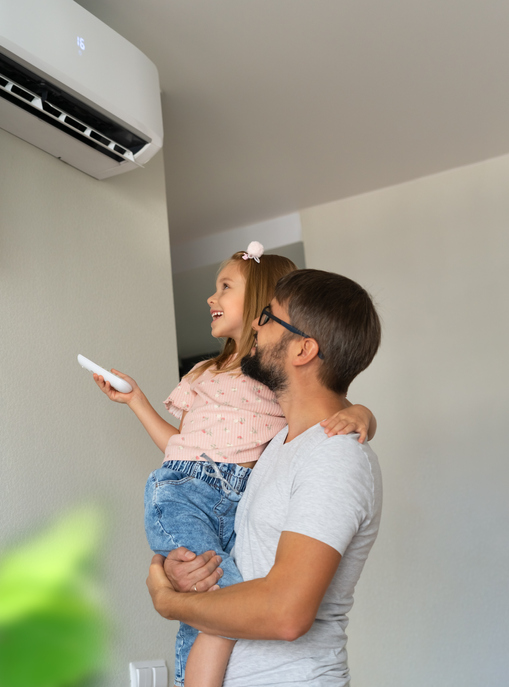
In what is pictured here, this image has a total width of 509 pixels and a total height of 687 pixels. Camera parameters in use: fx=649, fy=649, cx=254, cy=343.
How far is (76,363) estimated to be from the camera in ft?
6.03

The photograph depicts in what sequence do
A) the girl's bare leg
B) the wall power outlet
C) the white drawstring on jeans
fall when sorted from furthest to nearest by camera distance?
the wall power outlet < the white drawstring on jeans < the girl's bare leg

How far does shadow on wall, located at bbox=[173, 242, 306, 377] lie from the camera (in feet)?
12.9

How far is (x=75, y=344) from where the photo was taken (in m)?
1.86

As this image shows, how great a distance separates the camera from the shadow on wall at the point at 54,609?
4.89ft

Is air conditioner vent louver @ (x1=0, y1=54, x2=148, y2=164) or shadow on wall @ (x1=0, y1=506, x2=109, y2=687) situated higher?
air conditioner vent louver @ (x1=0, y1=54, x2=148, y2=164)

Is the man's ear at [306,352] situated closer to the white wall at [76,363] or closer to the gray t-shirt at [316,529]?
the gray t-shirt at [316,529]

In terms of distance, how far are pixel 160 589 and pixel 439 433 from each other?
2333 millimetres

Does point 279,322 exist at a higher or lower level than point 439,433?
higher

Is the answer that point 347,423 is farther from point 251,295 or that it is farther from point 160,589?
point 251,295

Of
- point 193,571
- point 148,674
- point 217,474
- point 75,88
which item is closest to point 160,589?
point 193,571

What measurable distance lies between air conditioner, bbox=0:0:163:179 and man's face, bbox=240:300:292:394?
2.73 ft

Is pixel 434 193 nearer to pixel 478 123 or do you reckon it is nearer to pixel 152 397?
pixel 478 123

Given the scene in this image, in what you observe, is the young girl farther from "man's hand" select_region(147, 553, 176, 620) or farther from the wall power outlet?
the wall power outlet

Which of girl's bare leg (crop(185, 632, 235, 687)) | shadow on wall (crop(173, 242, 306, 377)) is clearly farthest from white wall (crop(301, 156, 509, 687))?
girl's bare leg (crop(185, 632, 235, 687))
